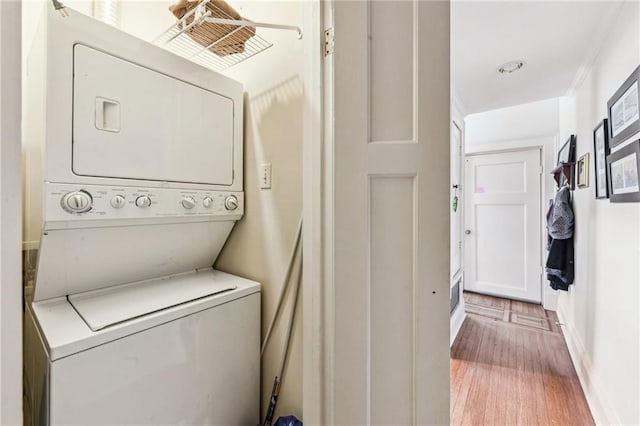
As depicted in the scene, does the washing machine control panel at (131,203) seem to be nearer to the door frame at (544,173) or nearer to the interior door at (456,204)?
the interior door at (456,204)

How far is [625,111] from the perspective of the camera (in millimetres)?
1417

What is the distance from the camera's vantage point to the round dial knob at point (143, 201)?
108cm

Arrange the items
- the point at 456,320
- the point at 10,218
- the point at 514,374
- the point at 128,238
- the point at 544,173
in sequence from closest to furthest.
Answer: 1. the point at 10,218
2. the point at 128,238
3. the point at 514,374
4. the point at 456,320
5. the point at 544,173

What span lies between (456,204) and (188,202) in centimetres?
274

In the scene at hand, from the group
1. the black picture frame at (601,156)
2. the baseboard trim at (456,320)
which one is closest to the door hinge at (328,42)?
the black picture frame at (601,156)

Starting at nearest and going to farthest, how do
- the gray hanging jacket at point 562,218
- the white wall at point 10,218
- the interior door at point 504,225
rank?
the white wall at point 10,218
the gray hanging jacket at point 562,218
the interior door at point 504,225

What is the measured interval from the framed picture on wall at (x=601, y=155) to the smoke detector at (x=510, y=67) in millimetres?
725

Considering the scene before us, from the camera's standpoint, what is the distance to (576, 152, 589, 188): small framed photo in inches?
86.0

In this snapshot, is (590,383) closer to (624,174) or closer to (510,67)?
(624,174)

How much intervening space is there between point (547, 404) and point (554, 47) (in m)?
2.43

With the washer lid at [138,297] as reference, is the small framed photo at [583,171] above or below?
above

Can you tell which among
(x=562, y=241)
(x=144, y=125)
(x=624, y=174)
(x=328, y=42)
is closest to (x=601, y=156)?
(x=624, y=174)

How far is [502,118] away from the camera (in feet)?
12.4

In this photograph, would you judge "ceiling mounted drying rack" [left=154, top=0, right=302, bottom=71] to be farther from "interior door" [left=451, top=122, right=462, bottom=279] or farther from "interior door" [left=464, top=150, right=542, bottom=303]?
"interior door" [left=464, top=150, right=542, bottom=303]
